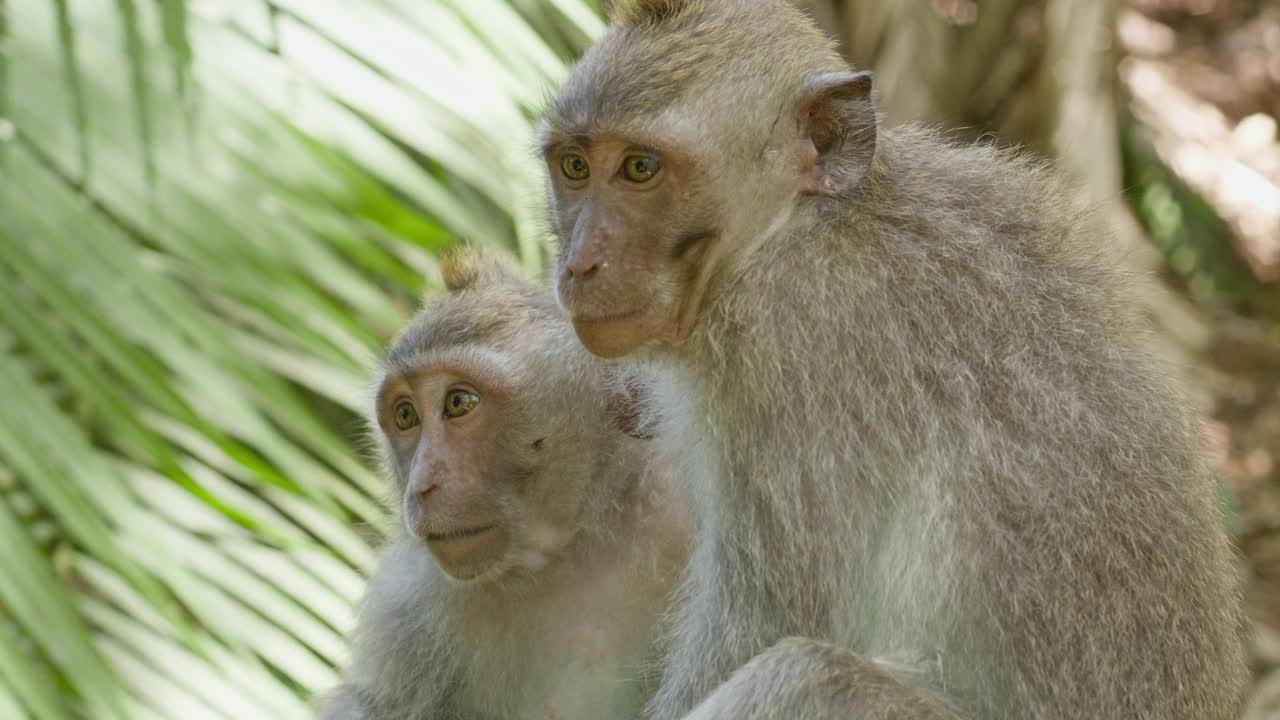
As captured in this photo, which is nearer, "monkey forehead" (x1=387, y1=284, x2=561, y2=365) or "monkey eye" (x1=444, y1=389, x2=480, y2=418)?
"monkey eye" (x1=444, y1=389, x2=480, y2=418)

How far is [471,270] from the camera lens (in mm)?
3975

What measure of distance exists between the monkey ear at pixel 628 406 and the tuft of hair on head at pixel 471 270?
408 mm

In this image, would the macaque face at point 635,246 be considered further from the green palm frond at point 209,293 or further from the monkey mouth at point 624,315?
the green palm frond at point 209,293

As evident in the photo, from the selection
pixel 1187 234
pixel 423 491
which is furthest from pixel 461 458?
pixel 1187 234

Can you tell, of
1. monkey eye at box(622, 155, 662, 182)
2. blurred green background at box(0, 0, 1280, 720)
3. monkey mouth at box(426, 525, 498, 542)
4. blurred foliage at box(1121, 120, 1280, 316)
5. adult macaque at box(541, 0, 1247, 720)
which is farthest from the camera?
blurred foliage at box(1121, 120, 1280, 316)

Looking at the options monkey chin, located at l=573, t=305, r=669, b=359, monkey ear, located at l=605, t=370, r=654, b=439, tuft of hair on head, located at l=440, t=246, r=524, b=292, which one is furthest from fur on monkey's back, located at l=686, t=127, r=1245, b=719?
tuft of hair on head, located at l=440, t=246, r=524, b=292

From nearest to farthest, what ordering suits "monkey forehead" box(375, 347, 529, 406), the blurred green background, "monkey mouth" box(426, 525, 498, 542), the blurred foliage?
"monkey mouth" box(426, 525, 498, 542) < the blurred green background < "monkey forehead" box(375, 347, 529, 406) < the blurred foliage

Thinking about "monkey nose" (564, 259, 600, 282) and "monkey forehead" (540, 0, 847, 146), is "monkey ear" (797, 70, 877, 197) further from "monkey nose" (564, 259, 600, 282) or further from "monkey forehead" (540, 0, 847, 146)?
"monkey nose" (564, 259, 600, 282)

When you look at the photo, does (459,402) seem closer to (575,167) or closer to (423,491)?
(423,491)

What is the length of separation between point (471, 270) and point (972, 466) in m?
1.42

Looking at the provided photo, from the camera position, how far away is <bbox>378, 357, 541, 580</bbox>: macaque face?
11.5ft

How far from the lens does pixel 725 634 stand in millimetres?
3141

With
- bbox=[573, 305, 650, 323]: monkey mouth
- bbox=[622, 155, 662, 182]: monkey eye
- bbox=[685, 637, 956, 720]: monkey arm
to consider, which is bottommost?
bbox=[685, 637, 956, 720]: monkey arm

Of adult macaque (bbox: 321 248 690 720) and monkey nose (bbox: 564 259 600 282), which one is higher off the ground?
monkey nose (bbox: 564 259 600 282)
